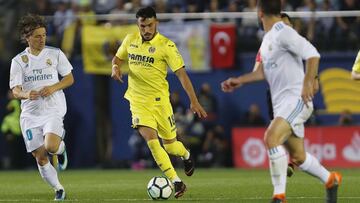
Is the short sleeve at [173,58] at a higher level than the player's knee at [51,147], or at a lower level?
higher

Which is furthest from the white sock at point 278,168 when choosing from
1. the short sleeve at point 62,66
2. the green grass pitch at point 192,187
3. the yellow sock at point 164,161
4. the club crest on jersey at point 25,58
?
the club crest on jersey at point 25,58

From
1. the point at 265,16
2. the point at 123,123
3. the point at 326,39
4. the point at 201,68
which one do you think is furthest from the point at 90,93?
the point at 265,16

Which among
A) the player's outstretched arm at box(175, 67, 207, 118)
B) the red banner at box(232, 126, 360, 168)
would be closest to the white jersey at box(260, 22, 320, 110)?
the player's outstretched arm at box(175, 67, 207, 118)

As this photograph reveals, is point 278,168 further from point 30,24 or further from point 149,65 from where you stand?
point 30,24

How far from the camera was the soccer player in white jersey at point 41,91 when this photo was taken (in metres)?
13.1

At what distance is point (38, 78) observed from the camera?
1343 centimetres

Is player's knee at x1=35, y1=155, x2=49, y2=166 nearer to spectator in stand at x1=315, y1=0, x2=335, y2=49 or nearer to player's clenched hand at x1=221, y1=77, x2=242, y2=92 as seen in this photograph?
player's clenched hand at x1=221, y1=77, x2=242, y2=92

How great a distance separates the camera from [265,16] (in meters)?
10.9

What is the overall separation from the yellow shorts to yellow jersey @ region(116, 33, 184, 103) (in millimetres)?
87

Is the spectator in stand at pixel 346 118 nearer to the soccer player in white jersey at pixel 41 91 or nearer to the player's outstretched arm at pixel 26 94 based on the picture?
the soccer player in white jersey at pixel 41 91

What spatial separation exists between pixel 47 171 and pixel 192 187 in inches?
137

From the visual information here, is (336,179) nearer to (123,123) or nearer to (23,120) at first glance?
(23,120)

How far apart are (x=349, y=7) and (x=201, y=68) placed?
12.3 feet

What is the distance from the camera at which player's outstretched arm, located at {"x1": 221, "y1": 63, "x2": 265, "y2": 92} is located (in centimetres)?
1055
